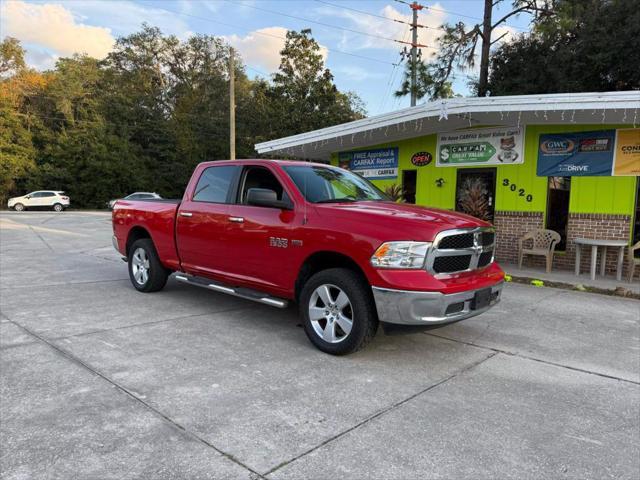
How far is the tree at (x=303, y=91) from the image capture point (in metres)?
37.5

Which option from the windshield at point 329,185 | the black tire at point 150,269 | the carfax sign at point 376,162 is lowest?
the black tire at point 150,269

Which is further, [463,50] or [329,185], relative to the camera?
[463,50]

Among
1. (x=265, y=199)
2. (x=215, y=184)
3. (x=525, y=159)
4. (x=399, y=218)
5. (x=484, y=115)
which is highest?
(x=484, y=115)

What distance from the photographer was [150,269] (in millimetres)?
6801

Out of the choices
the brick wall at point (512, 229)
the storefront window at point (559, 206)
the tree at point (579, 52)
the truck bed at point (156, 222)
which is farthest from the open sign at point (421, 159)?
the tree at point (579, 52)

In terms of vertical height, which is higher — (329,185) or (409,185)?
(409,185)

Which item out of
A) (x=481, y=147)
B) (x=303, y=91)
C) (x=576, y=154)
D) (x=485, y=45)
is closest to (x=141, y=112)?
(x=303, y=91)

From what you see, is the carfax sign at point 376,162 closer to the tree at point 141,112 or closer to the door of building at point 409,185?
the door of building at point 409,185

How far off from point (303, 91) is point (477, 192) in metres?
30.1

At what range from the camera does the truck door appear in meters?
4.83

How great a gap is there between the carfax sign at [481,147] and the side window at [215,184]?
7576mm

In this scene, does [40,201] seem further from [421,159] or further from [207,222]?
[207,222]

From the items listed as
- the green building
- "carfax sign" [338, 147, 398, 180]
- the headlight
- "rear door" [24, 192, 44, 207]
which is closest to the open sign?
the green building

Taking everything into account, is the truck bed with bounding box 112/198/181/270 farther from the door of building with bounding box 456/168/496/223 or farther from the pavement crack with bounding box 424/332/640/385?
the door of building with bounding box 456/168/496/223
